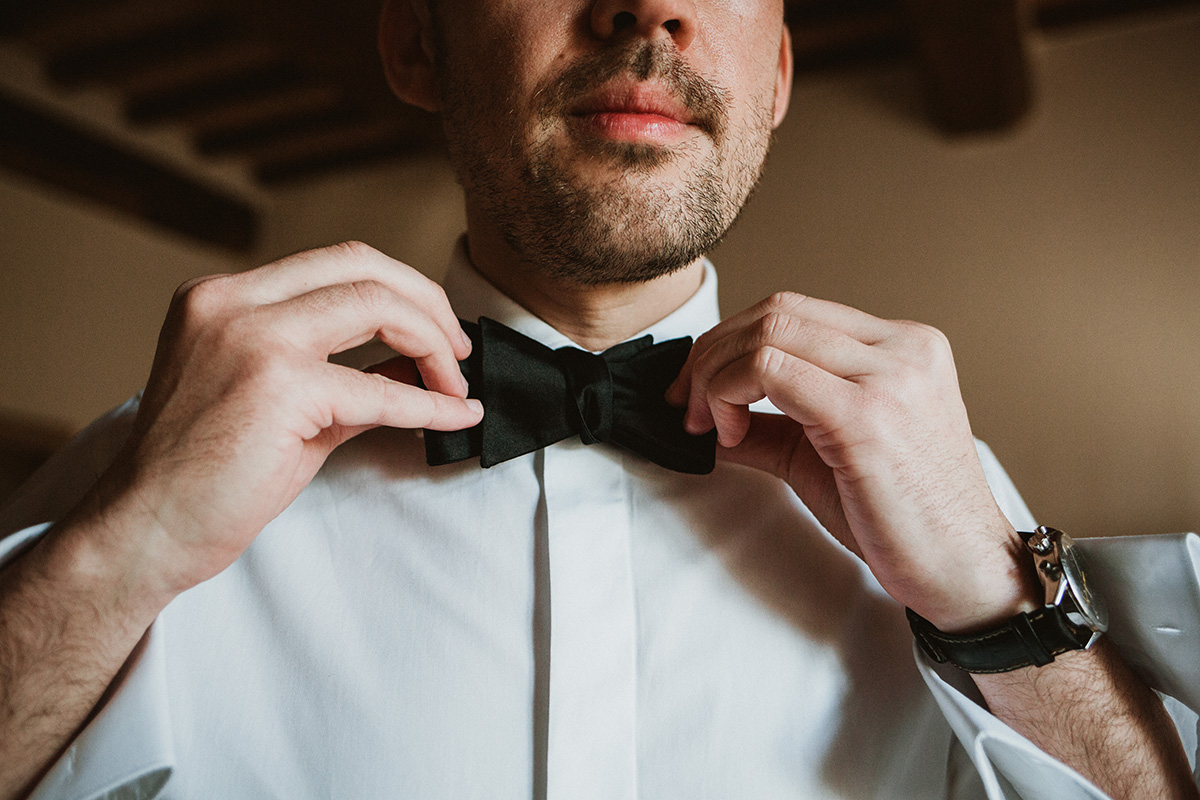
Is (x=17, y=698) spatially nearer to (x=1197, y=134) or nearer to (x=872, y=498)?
(x=872, y=498)

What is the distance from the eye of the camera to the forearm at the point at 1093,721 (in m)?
0.85

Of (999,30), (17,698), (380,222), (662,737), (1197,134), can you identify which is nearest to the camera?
(17,698)

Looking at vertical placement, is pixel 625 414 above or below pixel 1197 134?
below

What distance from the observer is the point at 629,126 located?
3.20 ft

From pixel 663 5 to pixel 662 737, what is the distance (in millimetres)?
797

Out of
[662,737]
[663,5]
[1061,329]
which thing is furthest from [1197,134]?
[662,737]

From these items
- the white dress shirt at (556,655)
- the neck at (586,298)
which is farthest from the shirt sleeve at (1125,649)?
the neck at (586,298)

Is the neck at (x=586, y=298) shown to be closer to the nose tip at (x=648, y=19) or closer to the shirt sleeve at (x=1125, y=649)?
the nose tip at (x=648, y=19)

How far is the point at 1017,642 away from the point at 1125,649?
6.6 inches

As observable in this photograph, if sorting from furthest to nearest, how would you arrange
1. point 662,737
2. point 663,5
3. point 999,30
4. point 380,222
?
1. point 380,222
2. point 999,30
3. point 663,5
4. point 662,737

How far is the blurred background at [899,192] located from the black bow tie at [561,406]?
8.31 feet

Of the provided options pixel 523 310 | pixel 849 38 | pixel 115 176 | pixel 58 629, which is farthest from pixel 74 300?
pixel 58 629

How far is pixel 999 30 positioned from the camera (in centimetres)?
297

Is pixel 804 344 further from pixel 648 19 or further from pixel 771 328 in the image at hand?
pixel 648 19
